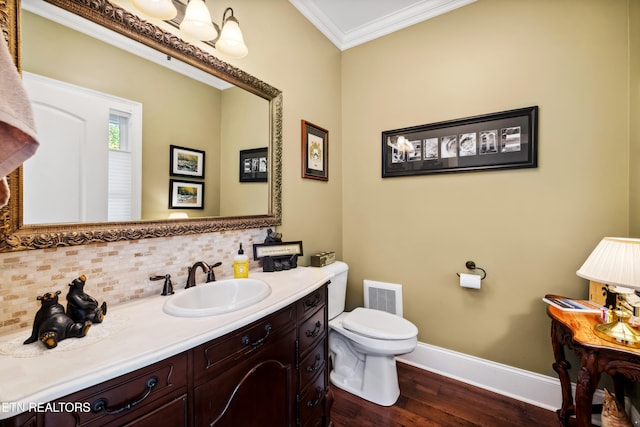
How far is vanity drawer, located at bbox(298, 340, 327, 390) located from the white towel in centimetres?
123

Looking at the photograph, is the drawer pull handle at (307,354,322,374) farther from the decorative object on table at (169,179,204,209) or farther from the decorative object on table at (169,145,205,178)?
the decorative object on table at (169,145,205,178)

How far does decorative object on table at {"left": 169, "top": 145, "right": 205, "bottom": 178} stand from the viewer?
1.26 m

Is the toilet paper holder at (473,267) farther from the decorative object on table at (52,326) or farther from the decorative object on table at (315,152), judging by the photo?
the decorative object on table at (52,326)

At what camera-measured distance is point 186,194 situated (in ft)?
4.32

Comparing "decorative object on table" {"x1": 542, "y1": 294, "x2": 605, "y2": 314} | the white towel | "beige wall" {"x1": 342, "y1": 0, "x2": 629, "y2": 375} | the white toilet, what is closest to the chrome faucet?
the white towel

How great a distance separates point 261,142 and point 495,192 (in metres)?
1.66

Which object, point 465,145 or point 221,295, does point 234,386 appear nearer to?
point 221,295

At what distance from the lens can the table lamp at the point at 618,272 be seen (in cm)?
107

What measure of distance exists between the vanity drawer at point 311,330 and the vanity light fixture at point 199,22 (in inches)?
56.7

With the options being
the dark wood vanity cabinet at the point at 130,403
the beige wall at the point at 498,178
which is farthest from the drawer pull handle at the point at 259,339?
the beige wall at the point at 498,178

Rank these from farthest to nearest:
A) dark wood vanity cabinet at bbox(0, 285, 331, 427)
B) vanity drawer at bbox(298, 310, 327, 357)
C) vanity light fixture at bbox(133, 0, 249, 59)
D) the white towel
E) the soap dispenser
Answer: the soap dispenser < vanity drawer at bbox(298, 310, 327, 357) < vanity light fixture at bbox(133, 0, 249, 59) < dark wood vanity cabinet at bbox(0, 285, 331, 427) < the white towel

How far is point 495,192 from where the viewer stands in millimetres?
1854

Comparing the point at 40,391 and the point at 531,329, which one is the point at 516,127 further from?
the point at 40,391

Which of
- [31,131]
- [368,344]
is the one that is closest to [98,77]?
[31,131]
